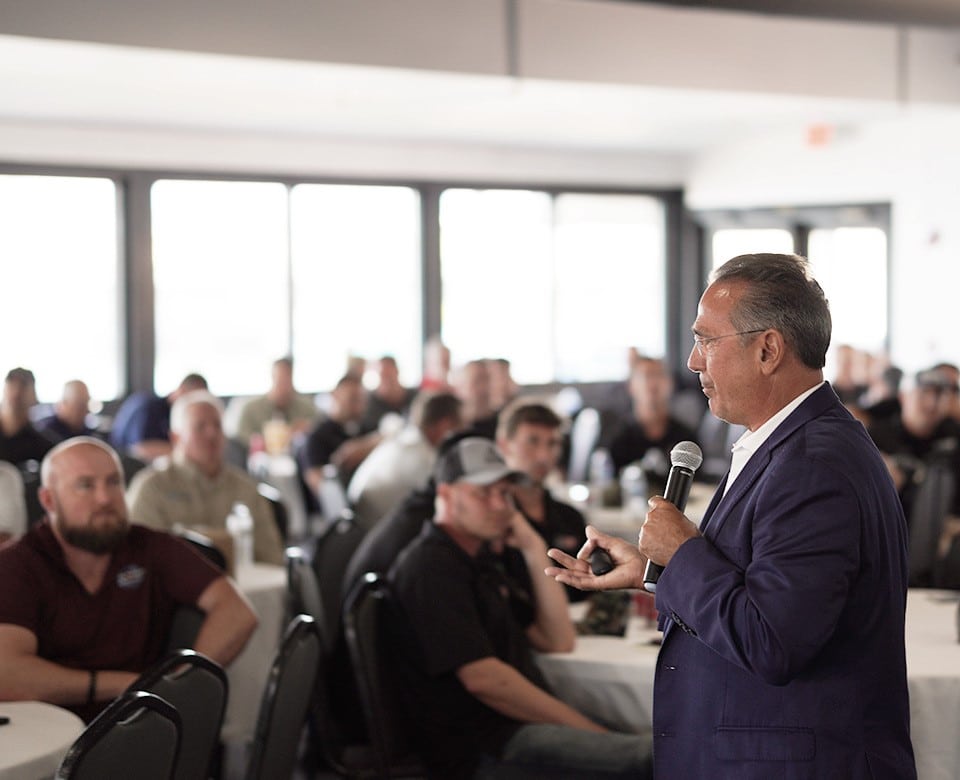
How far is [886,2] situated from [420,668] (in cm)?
465

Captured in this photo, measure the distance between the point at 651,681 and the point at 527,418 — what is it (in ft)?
5.41

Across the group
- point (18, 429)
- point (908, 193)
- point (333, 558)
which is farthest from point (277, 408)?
point (908, 193)

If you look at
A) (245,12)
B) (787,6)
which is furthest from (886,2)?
(245,12)

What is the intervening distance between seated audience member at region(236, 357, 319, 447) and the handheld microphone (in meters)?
7.99

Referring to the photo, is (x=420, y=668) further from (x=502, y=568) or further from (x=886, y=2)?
(x=886, y=2)

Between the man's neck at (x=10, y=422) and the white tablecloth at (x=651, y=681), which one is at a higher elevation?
the man's neck at (x=10, y=422)

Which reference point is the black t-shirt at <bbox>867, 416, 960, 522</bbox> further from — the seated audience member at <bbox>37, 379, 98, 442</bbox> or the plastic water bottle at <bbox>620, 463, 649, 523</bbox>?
the seated audience member at <bbox>37, 379, 98, 442</bbox>

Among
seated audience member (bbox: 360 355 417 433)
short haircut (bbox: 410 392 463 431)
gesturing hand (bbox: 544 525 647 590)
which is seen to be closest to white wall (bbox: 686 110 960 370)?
seated audience member (bbox: 360 355 417 433)

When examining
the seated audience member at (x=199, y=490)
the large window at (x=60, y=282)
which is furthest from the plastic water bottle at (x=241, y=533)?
the large window at (x=60, y=282)

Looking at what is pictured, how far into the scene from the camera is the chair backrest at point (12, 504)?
603cm

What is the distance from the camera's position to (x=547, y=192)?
45.4 ft

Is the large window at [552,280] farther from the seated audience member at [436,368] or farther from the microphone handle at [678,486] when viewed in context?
the microphone handle at [678,486]

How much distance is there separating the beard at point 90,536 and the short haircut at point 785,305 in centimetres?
227

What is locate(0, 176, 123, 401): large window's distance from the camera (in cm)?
1080
